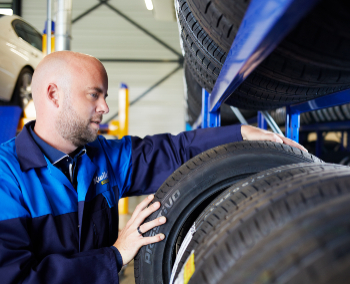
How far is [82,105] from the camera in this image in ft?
3.40

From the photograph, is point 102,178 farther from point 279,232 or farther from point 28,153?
point 279,232

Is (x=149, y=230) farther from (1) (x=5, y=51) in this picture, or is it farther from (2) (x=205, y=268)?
(1) (x=5, y=51)

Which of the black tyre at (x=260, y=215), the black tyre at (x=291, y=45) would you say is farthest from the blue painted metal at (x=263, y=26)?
the black tyre at (x=260, y=215)

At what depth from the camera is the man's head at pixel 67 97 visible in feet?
3.34

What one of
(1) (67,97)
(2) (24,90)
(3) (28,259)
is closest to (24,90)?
(2) (24,90)

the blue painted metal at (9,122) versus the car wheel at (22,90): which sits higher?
the car wheel at (22,90)

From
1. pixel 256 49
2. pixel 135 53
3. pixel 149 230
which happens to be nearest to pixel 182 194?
pixel 149 230

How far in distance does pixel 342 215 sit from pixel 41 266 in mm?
730

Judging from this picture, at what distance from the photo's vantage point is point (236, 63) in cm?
53

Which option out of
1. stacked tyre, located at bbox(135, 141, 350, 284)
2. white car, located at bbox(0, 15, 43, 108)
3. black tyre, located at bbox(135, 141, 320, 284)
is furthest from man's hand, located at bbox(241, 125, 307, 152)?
white car, located at bbox(0, 15, 43, 108)

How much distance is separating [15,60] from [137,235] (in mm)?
2511

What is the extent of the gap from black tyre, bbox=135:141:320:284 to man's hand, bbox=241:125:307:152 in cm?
13

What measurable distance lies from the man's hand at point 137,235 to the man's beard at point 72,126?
38 centimetres

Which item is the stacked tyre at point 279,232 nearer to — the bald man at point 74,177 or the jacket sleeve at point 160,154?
the bald man at point 74,177
